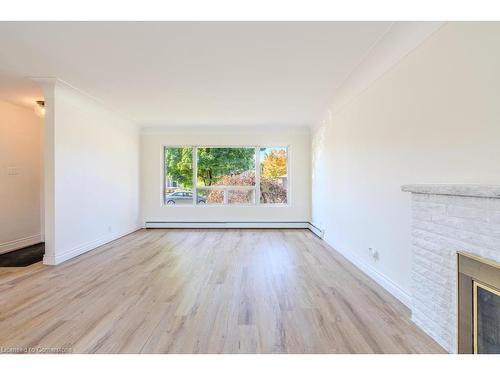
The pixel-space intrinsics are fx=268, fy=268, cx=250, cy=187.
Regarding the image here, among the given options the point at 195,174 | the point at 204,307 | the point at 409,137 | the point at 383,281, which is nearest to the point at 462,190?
the point at 409,137

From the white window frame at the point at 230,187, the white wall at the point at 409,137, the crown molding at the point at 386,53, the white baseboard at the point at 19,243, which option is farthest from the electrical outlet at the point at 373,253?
the white baseboard at the point at 19,243

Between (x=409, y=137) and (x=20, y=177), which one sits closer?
(x=409, y=137)

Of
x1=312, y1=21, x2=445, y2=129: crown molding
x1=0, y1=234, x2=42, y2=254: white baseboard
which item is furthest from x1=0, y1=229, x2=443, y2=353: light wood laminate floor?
x1=312, y1=21, x2=445, y2=129: crown molding

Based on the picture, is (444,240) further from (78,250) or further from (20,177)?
(20,177)

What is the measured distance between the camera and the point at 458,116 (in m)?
1.77

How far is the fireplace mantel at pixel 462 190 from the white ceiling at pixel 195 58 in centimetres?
144

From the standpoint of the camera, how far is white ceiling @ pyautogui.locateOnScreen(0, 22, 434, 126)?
2311 millimetres

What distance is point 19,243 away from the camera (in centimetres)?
453

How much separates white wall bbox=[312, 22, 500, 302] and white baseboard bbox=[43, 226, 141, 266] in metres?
3.93

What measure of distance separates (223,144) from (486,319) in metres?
5.60

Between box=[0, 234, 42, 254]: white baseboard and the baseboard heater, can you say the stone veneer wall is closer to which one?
A: the baseboard heater

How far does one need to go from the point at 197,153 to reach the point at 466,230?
569 cm
